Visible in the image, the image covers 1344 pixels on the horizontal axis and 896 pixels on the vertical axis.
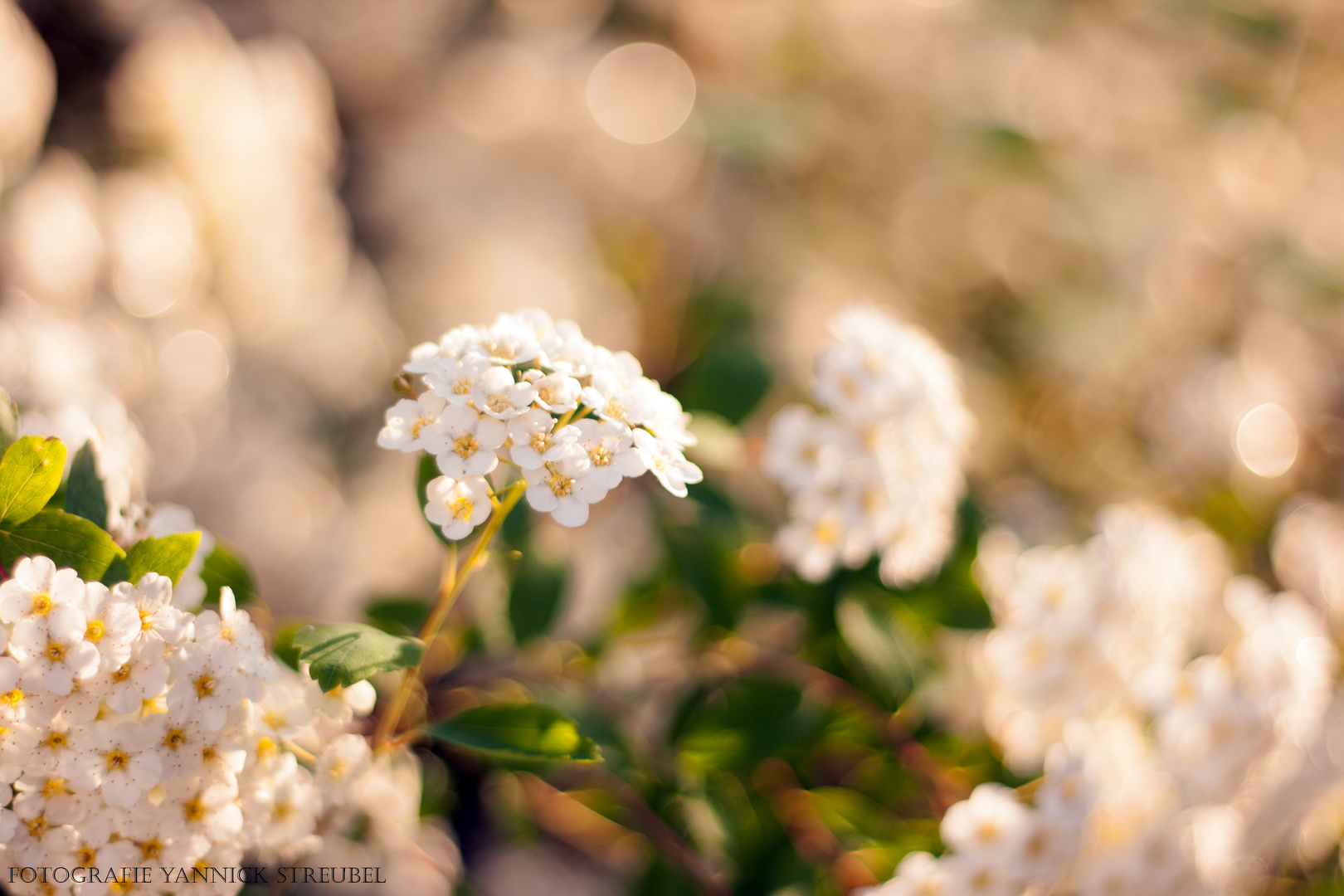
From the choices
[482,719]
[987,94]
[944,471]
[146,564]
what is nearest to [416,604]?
[482,719]

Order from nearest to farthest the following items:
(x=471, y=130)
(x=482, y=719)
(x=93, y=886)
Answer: (x=93, y=886) < (x=482, y=719) < (x=471, y=130)

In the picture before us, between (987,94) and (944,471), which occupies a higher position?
(987,94)

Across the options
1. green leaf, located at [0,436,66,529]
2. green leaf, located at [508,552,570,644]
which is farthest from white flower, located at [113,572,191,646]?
green leaf, located at [508,552,570,644]

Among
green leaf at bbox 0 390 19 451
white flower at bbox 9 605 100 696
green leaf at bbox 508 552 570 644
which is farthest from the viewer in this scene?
green leaf at bbox 508 552 570 644

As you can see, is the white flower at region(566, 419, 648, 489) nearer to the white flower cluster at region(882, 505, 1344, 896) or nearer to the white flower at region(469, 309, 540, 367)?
the white flower at region(469, 309, 540, 367)

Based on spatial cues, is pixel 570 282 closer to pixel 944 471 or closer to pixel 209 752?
pixel 944 471

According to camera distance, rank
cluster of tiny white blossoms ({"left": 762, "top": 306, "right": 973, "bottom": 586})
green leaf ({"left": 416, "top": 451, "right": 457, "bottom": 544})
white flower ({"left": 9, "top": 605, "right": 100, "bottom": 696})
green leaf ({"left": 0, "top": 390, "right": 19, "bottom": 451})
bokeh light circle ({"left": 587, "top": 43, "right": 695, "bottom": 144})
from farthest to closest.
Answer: bokeh light circle ({"left": 587, "top": 43, "right": 695, "bottom": 144})
cluster of tiny white blossoms ({"left": 762, "top": 306, "right": 973, "bottom": 586})
green leaf ({"left": 416, "top": 451, "right": 457, "bottom": 544})
green leaf ({"left": 0, "top": 390, "right": 19, "bottom": 451})
white flower ({"left": 9, "top": 605, "right": 100, "bottom": 696})

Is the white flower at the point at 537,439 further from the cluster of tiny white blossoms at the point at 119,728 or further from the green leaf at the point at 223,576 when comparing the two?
the green leaf at the point at 223,576
